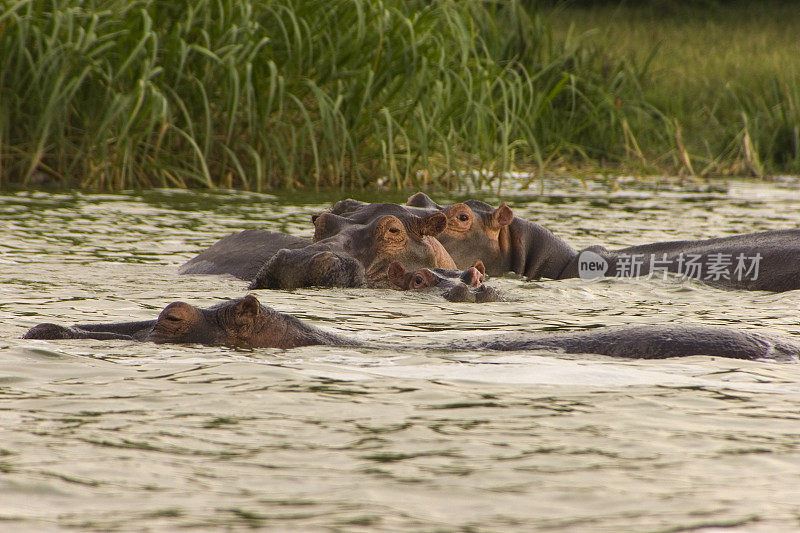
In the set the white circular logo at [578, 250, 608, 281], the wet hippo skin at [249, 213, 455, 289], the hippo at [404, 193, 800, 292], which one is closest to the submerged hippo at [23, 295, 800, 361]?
the wet hippo skin at [249, 213, 455, 289]

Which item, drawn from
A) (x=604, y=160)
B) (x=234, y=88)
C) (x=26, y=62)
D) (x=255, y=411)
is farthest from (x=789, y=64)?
(x=255, y=411)

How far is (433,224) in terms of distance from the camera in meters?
5.22

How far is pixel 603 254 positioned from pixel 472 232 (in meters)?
0.62

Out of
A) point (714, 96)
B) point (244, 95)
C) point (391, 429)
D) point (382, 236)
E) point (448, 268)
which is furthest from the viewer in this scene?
point (714, 96)

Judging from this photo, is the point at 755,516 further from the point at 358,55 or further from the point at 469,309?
the point at 358,55

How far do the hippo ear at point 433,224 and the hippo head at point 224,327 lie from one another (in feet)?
5.35

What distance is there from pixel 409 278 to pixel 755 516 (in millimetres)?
2855

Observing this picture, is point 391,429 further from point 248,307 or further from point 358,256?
point 358,256

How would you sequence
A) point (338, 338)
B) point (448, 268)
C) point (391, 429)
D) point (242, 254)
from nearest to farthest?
point (391, 429) → point (338, 338) → point (448, 268) → point (242, 254)

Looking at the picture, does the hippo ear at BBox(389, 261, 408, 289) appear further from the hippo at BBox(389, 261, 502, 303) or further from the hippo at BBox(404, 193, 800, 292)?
the hippo at BBox(404, 193, 800, 292)

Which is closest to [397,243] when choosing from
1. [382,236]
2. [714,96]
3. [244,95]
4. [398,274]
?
[382,236]

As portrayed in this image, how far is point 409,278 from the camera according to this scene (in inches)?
194

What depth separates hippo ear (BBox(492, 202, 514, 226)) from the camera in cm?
588

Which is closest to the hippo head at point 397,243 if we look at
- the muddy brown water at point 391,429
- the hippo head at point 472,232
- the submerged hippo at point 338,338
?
the muddy brown water at point 391,429
